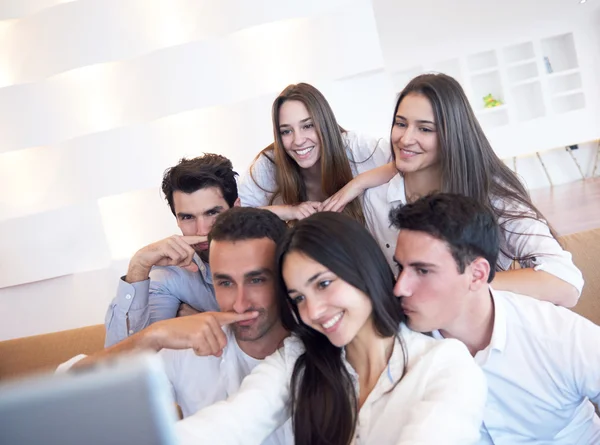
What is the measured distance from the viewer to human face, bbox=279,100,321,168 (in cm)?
264

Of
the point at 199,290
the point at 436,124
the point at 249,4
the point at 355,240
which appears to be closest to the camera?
the point at 355,240

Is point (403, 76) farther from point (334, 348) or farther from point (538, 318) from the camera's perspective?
point (334, 348)

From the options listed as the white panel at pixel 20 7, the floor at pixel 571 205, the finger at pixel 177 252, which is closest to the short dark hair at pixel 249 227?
the finger at pixel 177 252

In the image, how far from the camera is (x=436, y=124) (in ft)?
6.77

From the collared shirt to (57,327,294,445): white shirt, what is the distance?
447 mm

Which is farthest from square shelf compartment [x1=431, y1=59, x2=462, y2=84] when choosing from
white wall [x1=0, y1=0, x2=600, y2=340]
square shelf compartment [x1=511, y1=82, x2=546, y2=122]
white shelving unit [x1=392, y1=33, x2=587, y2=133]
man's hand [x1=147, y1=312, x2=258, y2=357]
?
man's hand [x1=147, y1=312, x2=258, y2=357]

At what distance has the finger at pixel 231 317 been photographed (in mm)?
1543

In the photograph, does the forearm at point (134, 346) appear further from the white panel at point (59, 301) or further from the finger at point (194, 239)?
the white panel at point (59, 301)

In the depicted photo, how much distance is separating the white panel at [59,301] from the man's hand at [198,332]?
2.69m

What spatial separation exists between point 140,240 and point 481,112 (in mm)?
4954

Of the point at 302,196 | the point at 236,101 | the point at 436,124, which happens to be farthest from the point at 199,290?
the point at 236,101

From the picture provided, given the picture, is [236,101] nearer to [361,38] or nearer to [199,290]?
[361,38]

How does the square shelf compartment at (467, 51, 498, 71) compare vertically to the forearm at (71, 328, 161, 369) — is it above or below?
above

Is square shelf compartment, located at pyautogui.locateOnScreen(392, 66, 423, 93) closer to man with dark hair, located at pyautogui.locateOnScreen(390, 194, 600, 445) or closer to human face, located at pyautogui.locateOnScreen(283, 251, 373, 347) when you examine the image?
man with dark hair, located at pyautogui.locateOnScreen(390, 194, 600, 445)
